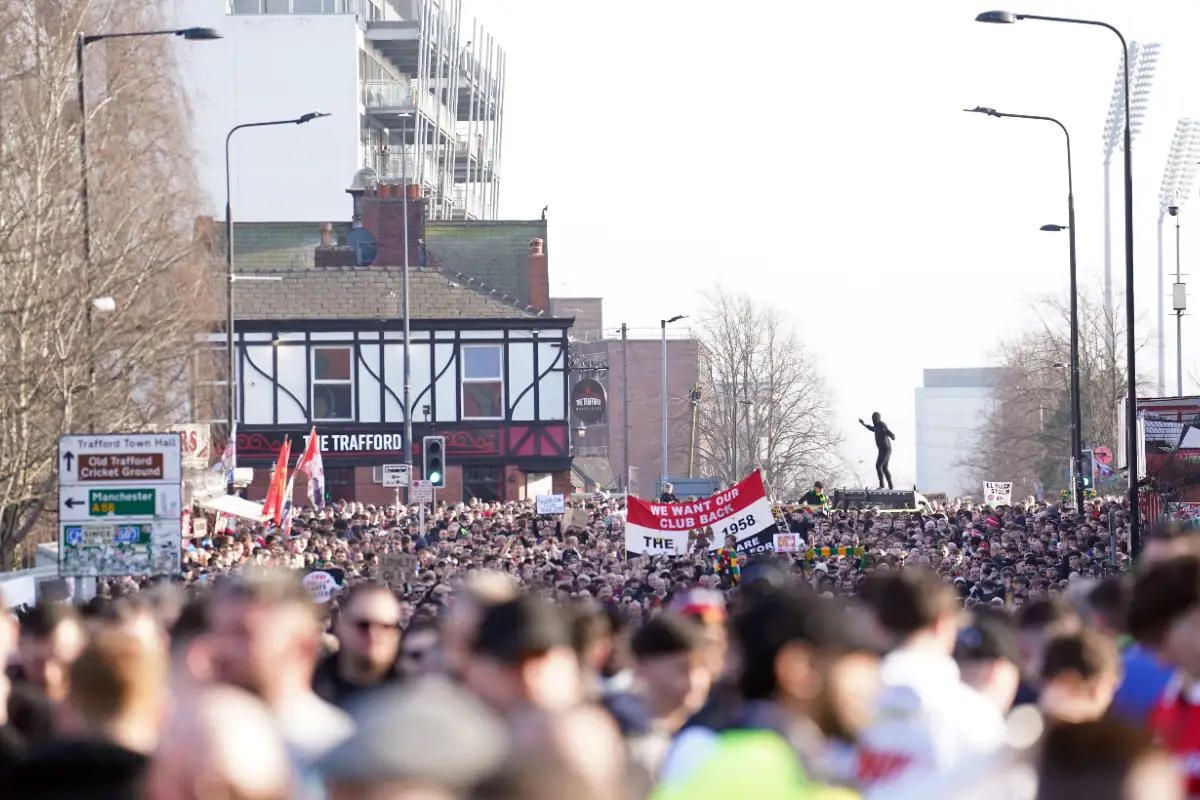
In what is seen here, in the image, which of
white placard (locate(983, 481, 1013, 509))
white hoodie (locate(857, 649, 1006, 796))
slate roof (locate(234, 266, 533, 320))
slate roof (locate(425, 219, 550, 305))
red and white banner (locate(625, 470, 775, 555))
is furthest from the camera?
slate roof (locate(425, 219, 550, 305))

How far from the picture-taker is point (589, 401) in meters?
70.4

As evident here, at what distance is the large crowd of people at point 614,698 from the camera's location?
11.5 ft

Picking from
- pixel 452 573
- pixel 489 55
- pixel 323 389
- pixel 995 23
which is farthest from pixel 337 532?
pixel 489 55

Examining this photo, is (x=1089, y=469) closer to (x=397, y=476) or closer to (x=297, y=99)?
(x=397, y=476)

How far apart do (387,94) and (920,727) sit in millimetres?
72180

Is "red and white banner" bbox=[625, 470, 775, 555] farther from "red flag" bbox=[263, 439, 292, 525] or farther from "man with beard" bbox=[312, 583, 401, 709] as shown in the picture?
"man with beard" bbox=[312, 583, 401, 709]

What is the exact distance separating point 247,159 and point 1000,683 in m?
68.2

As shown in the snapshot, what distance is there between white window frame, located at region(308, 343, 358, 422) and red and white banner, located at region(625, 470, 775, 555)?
3593 cm

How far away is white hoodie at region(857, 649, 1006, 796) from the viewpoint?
4930 mm

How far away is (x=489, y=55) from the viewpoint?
90562 millimetres

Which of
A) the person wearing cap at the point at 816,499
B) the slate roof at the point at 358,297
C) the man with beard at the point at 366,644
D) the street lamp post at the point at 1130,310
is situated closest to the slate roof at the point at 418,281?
the slate roof at the point at 358,297

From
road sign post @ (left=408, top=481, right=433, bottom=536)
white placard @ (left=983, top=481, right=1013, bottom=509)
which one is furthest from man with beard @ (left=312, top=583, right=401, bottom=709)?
white placard @ (left=983, top=481, right=1013, bottom=509)

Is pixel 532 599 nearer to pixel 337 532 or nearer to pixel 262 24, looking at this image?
pixel 337 532

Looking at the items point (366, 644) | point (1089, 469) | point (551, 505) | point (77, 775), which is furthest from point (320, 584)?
point (1089, 469)
